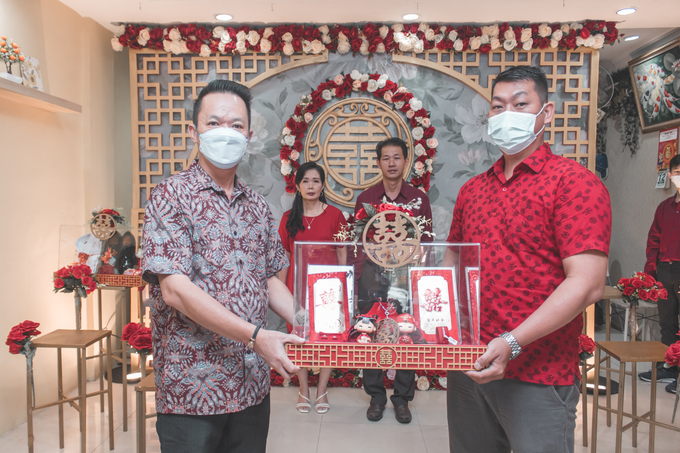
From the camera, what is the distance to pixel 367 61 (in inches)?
145

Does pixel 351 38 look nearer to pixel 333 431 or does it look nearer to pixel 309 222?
pixel 309 222

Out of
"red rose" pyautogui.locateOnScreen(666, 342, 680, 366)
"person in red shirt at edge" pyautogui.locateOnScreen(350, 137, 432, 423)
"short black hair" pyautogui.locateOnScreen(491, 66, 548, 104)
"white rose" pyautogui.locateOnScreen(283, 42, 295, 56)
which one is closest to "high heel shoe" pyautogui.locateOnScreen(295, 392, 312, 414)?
"person in red shirt at edge" pyautogui.locateOnScreen(350, 137, 432, 423)

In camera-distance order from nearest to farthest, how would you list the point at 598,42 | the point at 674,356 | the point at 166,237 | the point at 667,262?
the point at 166,237
the point at 674,356
the point at 598,42
the point at 667,262

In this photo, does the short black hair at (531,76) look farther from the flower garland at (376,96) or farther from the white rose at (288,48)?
the white rose at (288,48)

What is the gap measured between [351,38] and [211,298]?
294cm

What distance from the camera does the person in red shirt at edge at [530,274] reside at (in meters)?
1.29

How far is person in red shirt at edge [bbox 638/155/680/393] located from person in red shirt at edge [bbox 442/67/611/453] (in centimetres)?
Answer: 303

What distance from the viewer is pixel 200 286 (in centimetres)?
132

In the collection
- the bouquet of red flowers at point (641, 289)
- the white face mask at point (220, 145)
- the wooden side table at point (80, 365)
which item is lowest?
the wooden side table at point (80, 365)

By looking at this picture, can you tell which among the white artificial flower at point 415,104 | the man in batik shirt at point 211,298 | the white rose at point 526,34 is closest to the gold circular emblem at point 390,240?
the man in batik shirt at point 211,298

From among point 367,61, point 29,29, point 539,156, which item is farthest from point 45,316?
point 539,156

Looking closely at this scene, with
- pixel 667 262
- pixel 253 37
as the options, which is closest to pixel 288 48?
pixel 253 37

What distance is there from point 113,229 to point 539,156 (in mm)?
2583

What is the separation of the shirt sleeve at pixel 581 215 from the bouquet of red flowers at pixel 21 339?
2635mm
